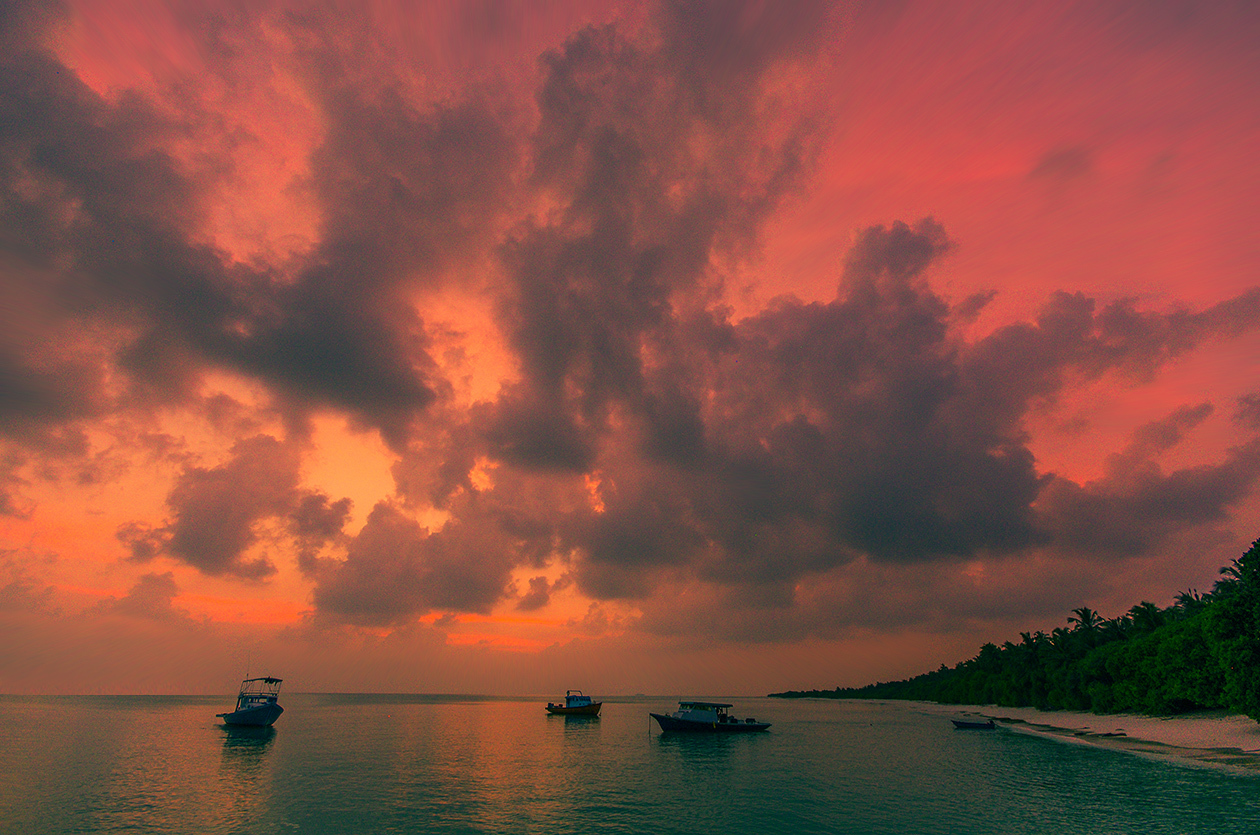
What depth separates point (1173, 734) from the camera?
8888 centimetres

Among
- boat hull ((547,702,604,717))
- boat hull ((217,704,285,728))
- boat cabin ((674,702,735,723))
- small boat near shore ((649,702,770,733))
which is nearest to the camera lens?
boat hull ((217,704,285,728))

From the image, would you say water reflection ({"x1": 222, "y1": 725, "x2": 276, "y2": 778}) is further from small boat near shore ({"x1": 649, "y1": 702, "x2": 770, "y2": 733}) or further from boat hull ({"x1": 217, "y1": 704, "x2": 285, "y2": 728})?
small boat near shore ({"x1": 649, "y1": 702, "x2": 770, "y2": 733})

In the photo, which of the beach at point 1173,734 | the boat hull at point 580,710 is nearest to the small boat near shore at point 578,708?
the boat hull at point 580,710

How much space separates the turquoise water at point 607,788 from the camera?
4934cm

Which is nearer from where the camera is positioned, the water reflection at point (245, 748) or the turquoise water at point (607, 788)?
the turquoise water at point (607, 788)

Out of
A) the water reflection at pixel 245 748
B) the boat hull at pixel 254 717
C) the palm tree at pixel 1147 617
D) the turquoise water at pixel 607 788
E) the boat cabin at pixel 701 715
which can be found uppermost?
the palm tree at pixel 1147 617

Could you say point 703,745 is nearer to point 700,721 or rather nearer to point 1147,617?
point 700,721

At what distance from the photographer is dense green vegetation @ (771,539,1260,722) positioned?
67.5 m

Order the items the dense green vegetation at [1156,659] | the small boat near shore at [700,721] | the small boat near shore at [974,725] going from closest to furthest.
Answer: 1. the dense green vegetation at [1156,659]
2. the small boat near shore at [700,721]
3. the small boat near shore at [974,725]

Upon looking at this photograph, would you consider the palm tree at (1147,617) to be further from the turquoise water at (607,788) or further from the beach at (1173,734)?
the turquoise water at (607,788)

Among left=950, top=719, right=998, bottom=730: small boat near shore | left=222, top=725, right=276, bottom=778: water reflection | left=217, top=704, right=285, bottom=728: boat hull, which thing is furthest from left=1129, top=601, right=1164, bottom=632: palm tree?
left=217, top=704, right=285, bottom=728: boat hull

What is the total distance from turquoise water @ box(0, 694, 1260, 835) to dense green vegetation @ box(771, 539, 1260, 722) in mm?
12660

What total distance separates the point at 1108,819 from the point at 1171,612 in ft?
334

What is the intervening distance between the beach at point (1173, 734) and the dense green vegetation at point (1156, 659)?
2.36 metres
